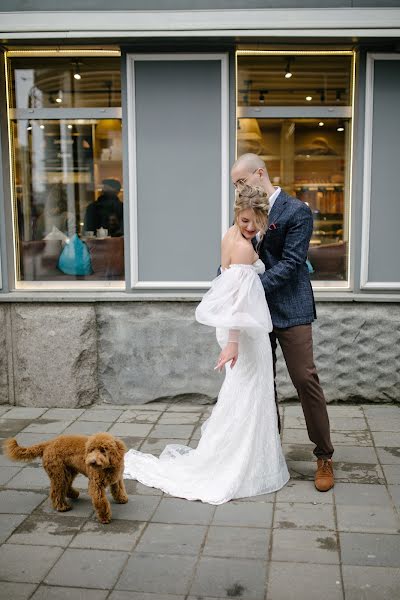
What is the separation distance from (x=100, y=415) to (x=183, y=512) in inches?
90.5

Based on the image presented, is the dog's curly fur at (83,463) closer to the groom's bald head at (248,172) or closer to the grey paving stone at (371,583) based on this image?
the grey paving stone at (371,583)

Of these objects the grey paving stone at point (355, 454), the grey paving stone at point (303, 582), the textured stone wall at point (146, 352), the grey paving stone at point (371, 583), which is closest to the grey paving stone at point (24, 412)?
the textured stone wall at point (146, 352)

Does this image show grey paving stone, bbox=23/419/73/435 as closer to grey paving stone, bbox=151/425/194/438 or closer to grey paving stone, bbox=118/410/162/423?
grey paving stone, bbox=118/410/162/423

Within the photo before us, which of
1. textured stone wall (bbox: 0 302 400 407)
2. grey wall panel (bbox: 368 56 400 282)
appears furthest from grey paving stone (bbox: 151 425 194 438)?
grey wall panel (bbox: 368 56 400 282)

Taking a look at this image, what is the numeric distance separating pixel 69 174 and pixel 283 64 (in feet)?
7.86

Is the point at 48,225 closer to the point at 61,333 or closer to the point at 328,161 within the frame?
the point at 61,333

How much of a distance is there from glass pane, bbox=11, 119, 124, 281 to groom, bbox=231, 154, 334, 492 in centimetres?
254

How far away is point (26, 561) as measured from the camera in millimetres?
3686

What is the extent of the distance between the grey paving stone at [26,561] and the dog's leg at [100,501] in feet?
1.16

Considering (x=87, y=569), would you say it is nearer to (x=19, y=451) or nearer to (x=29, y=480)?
(x=19, y=451)

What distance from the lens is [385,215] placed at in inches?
254

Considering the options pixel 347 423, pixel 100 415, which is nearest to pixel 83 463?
pixel 100 415

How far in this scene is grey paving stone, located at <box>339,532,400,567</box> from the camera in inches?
142

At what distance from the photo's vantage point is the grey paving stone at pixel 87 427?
19.5ft
